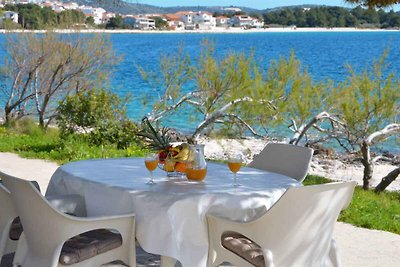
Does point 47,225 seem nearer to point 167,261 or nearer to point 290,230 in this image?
point 167,261

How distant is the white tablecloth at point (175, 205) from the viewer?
3.41 m

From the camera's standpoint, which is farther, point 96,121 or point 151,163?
point 96,121

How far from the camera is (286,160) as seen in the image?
4719 millimetres

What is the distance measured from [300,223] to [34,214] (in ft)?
3.92

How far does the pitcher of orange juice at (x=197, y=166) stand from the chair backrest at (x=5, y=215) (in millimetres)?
916

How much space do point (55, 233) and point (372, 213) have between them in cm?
335

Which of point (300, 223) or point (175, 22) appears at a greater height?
point (300, 223)

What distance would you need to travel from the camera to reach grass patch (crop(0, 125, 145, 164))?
8.17m

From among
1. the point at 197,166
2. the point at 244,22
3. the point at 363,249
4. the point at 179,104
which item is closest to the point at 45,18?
the point at 179,104

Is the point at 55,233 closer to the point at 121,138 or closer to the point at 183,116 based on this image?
the point at 121,138

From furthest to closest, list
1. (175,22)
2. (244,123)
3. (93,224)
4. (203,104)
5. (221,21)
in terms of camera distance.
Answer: (221,21) < (175,22) < (203,104) < (244,123) < (93,224)

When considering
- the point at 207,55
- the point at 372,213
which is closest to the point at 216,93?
the point at 207,55

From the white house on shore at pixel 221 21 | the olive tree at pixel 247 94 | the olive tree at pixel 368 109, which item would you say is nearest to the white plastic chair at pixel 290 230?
the olive tree at pixel 368 109

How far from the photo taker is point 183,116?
13.4m
